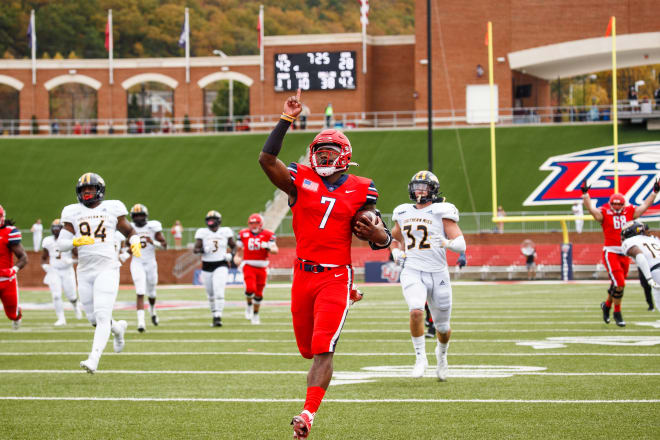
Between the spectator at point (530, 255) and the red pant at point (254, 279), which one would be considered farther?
the spectator at point (530, 255)

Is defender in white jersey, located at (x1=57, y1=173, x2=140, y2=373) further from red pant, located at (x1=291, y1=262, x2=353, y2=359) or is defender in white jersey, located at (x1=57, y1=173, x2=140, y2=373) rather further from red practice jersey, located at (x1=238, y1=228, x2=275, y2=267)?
red practice jersey, located at (x1=238, y1=228, x2=275, y2=267)

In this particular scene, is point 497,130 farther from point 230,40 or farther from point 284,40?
point 230,40

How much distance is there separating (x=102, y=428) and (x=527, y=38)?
4488 centimetres

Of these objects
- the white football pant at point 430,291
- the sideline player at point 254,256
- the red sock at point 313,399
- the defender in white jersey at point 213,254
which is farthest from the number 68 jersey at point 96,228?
the sideline player at point 254,256

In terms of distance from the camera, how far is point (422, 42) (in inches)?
2028

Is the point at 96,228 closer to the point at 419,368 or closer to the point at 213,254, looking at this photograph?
the point at 419,368

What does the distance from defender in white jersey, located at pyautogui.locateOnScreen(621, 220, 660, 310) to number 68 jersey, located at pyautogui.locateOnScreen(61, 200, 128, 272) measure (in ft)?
22.9

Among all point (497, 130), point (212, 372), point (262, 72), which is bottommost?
point (212, 372)

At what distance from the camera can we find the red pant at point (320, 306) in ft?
21.0

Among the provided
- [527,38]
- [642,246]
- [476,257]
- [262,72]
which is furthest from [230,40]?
[642,246]

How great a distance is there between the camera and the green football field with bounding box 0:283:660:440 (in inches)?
281

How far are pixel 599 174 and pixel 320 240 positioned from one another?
3462 centimetres

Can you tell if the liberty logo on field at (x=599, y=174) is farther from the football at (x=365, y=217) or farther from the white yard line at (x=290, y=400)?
the football at (x=365, y=217)

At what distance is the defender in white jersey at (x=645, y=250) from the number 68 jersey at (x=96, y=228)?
6973mm
